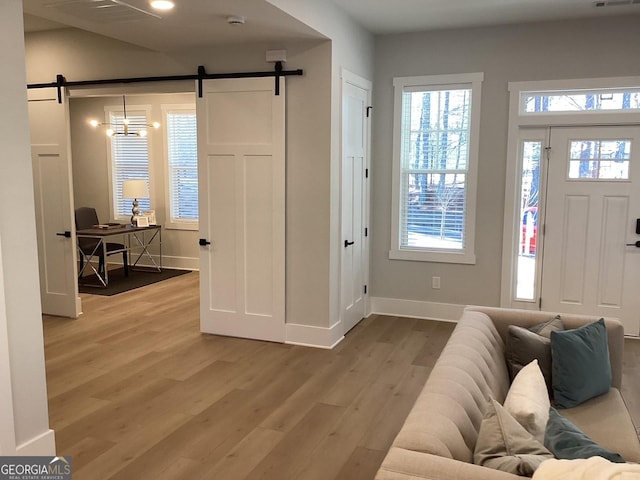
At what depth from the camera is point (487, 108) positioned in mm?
5281

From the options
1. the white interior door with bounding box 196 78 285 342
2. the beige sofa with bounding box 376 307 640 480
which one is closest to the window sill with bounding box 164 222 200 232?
the white interior door with bounding box 196 78 285 342

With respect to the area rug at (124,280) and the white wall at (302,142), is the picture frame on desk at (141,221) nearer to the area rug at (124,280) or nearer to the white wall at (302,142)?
the area rug at (124,280)

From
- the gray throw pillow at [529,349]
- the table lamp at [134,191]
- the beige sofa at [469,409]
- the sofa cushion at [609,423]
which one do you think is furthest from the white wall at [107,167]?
the sofa cushion at [609,423]

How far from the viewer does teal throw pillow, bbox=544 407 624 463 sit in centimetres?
159

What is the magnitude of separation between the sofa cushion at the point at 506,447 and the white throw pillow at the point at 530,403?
0.23 m

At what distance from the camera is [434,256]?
5629 mm

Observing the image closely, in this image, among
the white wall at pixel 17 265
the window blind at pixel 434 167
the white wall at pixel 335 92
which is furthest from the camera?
the window blind at pixel 434 167

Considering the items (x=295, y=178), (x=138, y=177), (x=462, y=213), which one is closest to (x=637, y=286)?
(x=462, y=213)

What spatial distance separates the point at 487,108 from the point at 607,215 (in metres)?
1.50

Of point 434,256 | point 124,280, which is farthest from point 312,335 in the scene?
point 124,280

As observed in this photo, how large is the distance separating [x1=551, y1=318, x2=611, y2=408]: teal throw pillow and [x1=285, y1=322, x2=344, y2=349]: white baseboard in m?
2.33

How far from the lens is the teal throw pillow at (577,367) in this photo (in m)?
2.64

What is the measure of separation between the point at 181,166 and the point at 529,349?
A: 644 cm

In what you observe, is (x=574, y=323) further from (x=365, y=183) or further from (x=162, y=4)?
(x=162, y=4)
